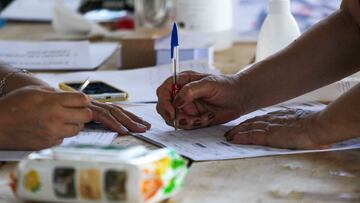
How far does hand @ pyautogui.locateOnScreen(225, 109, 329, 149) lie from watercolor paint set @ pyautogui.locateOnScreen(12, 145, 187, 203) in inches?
11.7

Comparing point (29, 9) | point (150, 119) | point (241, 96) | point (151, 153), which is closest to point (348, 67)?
point (241, 96)

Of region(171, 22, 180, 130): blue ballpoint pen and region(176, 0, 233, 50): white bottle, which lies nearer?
region(171, 22, 180, 130): blue ballpoint pen

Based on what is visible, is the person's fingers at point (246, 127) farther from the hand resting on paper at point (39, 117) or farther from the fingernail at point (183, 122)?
the hand resting on paper at point (39, 117)

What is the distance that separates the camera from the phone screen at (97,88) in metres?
1.43

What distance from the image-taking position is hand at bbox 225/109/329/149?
1073 millimetres

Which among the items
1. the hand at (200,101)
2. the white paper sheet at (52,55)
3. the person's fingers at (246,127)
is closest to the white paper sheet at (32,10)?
the white paper sheet at (52,55)

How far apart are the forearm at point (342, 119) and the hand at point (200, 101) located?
21 cm

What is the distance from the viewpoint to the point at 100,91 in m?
1.43

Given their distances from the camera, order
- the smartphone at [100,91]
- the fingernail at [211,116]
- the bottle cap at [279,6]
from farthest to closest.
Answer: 1. the bottle cap at [279,6]
2. the smartphone at [100,91]
3. the fingernail at [211,116]

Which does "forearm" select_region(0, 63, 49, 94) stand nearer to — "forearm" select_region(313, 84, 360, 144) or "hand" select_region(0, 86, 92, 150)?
"hand" select_region(0, 86, 92, 150)

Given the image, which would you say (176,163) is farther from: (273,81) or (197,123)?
(273,81)

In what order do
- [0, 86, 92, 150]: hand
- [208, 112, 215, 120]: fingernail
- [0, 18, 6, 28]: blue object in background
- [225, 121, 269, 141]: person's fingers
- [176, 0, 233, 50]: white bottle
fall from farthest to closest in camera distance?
[0, 18, 6, 28]: blue object in background < [176, 0, 233, 50]: white bottle < [208, 112, 215, 120]: fingernail < [225, 121, 269, 141]: person's fingers < [0, 86, 92, 150]: hand

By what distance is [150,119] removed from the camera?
1.27 metres

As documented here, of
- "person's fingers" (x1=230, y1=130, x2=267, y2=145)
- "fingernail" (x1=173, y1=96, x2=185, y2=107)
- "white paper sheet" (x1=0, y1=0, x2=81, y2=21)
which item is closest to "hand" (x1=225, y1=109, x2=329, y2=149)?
"person's fingers" (x1=230, y1=130, x2=267, y2=145)
